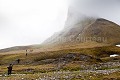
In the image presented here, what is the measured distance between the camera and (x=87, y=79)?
57344 mm

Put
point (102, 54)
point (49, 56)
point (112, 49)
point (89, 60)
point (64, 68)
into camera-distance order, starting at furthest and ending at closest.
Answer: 1. point (112, 49)
2. point (102, 54)
3. point (49, 56)
4. point (89, 60)
5. point (64, 68)

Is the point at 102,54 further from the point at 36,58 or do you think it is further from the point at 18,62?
the point at 18,62

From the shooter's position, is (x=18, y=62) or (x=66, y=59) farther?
(x=18, y=62)

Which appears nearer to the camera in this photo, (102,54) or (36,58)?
(36,58)

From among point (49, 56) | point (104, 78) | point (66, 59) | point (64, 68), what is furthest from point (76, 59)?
point (104, 78)

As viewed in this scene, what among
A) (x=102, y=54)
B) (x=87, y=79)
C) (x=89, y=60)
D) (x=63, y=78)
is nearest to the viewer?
(x=87, y=79)

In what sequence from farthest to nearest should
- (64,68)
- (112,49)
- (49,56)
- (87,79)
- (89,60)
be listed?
(112,49) → (49,56) → (89,60) → (64,68) → (87,79)

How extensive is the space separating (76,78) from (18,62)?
296 feet

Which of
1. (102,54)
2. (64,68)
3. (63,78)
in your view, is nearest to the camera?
(63,78)

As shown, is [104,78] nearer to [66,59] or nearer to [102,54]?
[66,59]

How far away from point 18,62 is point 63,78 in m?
88.4

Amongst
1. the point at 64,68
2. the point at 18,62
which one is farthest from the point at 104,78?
the point at 18,62

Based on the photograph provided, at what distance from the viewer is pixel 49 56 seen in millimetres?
156500

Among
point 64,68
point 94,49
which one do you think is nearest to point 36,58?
point 94,49
